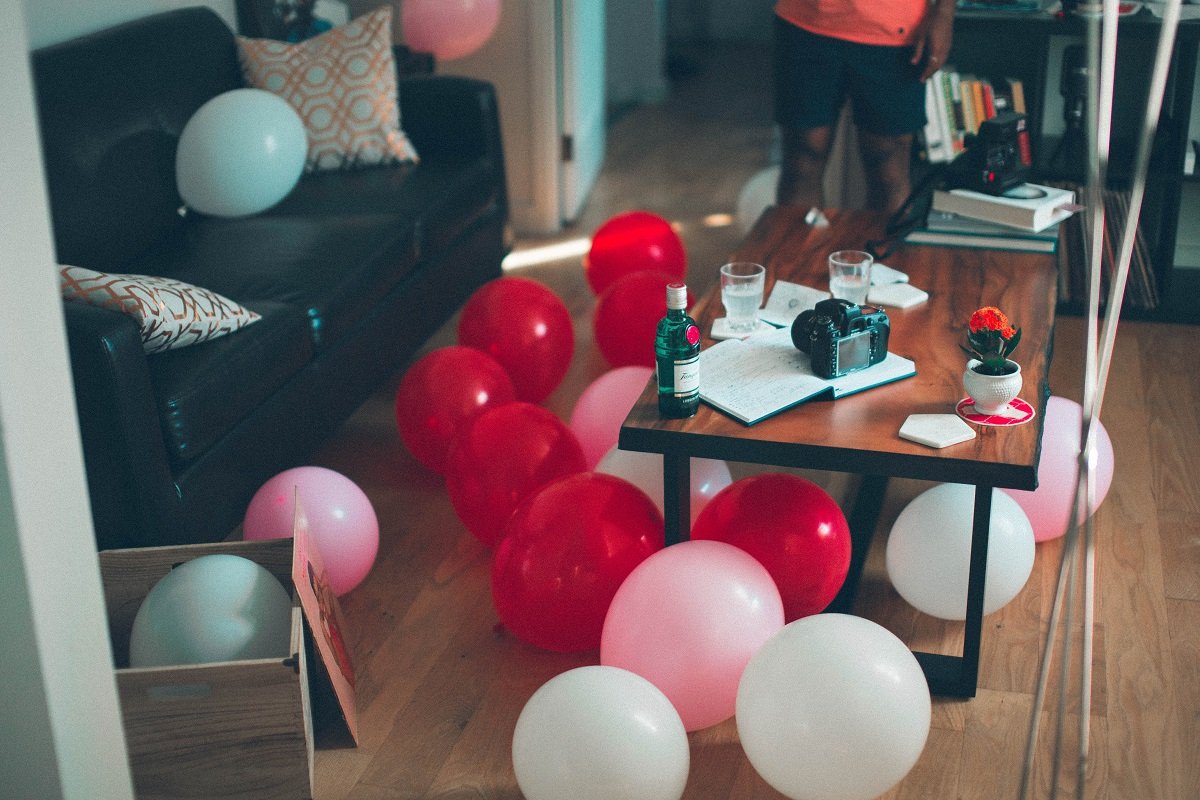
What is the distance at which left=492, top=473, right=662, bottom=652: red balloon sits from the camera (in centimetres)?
188

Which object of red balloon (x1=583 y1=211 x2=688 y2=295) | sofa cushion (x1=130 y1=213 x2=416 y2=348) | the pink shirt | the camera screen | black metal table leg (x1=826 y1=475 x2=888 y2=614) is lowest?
black metal table leg (x1=826 y1=475 x2=888 y2=614)

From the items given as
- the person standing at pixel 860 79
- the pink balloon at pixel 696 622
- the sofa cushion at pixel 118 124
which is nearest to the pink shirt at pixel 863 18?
the person standing at pixel 860 79

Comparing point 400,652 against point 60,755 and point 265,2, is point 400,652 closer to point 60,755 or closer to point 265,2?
point 60,755

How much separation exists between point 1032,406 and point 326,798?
1193mm

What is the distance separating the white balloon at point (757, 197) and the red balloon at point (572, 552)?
1.99 meters

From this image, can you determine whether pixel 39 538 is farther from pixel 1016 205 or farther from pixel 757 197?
pixel 757 197

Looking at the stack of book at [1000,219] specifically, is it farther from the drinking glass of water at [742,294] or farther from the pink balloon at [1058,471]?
the drinking glass of water at [742,294]

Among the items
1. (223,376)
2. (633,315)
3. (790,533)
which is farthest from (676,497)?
(633,315)

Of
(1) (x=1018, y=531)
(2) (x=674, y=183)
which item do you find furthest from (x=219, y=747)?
(2) (x=674, y=183)

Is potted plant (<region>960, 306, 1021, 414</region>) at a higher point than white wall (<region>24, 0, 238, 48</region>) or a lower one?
lower

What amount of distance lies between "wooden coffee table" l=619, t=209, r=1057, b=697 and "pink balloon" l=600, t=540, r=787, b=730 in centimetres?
16

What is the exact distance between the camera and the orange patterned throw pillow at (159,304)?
6.60ft

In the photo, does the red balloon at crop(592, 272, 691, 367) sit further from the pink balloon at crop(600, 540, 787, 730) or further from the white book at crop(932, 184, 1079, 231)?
the pink balloon at crop(600, 540, 787, 730)

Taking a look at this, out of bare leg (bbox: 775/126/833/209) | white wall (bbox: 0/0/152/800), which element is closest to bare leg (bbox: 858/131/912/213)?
bare leg (bbox: 775/126/833/209)
